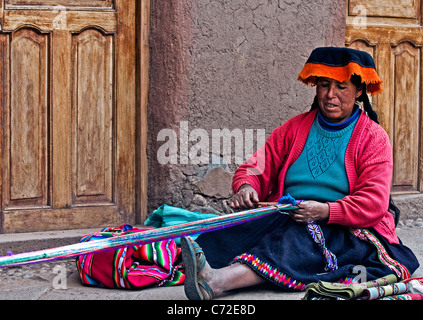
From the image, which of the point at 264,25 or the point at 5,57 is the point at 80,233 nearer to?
the point at 5,57

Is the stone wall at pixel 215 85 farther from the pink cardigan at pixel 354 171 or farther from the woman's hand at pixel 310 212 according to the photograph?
the woman's hand at pixel 310 212

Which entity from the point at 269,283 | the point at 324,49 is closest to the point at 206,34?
the point at 324,49

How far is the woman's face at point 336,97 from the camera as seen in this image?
314 centimetres

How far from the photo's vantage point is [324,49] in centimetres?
314

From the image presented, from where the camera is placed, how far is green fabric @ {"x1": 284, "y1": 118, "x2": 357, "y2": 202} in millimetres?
3143

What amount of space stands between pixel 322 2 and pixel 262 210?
2.23 meters

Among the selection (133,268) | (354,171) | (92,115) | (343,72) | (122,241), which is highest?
(343,72)

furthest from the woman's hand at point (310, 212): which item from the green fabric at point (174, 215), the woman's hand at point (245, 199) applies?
the green fabric at point (174, 215)

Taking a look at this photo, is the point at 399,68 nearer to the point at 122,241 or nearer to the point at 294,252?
the point at 294,252

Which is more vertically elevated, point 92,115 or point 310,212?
point 92,115

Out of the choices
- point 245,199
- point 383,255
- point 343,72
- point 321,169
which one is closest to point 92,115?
point 245,199

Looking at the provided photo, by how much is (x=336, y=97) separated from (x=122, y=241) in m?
1.42

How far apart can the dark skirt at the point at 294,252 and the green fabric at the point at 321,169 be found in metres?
0.17

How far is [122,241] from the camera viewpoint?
233cm
